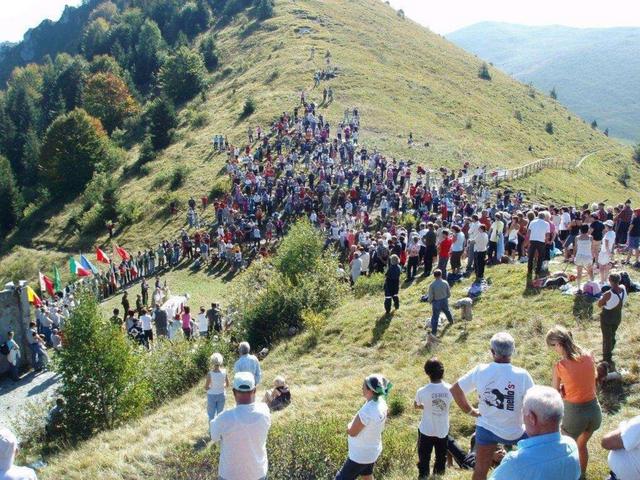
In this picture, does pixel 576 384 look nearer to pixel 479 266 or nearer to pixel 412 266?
pixel 479 266

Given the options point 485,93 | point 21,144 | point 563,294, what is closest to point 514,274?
point 563,294

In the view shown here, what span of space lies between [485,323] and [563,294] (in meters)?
1.84

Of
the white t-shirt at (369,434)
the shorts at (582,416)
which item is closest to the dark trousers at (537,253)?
the shorts at (582,416)

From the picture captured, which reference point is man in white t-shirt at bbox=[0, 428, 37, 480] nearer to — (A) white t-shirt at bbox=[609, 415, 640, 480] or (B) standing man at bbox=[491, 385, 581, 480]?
(B) standing man at bbox=[491, 385, 581, 480]

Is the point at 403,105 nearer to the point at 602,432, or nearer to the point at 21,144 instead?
the point at 21,144

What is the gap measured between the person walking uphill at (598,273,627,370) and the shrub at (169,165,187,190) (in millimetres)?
34238

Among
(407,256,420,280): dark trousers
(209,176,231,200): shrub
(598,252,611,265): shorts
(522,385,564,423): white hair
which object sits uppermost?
(522,385,564,423): white hair

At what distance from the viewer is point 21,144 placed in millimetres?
64938

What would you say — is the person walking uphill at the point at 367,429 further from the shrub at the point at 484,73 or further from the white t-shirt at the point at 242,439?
the shrub at the point at 484,73

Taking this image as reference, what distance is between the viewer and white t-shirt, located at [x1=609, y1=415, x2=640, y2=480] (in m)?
4.38

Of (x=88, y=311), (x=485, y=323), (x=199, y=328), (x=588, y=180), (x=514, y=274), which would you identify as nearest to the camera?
(x=88, y=311)

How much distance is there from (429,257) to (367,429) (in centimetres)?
1179

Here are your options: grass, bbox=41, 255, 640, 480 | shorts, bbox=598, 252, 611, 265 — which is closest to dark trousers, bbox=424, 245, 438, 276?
grass, bbox=41, 255, 640, 480

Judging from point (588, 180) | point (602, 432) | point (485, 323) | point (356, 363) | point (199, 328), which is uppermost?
point (602, 432)
